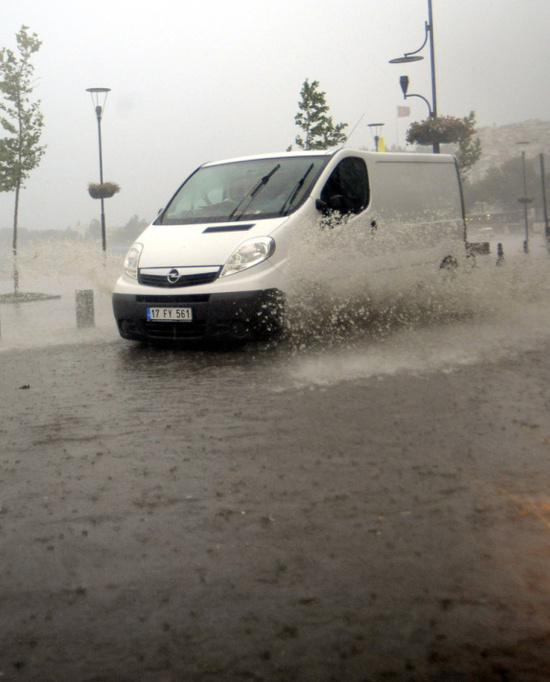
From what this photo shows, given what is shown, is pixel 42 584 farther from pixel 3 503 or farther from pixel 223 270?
pixel 223 270

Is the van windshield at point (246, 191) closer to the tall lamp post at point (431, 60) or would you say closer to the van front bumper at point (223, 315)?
the van front bumper at point (223, 315)

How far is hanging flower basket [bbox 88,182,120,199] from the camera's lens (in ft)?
93.7

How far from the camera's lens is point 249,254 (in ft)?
29.5

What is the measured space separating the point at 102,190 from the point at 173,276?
20207 millimetres

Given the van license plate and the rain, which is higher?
the van license plate

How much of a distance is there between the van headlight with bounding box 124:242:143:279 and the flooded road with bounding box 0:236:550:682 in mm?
1850

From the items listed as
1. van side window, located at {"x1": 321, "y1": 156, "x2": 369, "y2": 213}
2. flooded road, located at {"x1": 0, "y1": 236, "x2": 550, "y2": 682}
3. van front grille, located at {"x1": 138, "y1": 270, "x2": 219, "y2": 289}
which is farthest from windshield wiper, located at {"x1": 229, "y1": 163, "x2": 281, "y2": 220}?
flooded road, located at {"x1": 0, "y1": 236, "x2": 550, "y2": 682}

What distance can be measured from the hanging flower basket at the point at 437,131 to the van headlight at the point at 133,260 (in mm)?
15954

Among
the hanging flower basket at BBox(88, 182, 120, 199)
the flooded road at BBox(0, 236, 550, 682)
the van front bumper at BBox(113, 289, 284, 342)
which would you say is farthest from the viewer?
the hanging flower basket at BBox(88, 182, 120, 199)

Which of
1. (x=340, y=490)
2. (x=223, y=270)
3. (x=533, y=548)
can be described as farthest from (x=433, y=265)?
(x=533, y=548)

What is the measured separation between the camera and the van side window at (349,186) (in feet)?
32.5

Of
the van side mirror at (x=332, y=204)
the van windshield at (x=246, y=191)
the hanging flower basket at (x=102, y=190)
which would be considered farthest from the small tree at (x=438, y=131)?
the van side mirror at (x=332, y=204)

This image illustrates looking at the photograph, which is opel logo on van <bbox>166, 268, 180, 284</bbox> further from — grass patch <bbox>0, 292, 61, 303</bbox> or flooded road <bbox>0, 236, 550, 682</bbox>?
grass patch <bbox>0, 292, 61, 303</bbox>

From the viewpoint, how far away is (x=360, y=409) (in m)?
6.10
